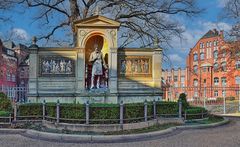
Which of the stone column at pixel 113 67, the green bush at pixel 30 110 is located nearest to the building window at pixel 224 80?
the stone column at pixel 113 67

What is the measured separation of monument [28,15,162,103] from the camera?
18.1 meters

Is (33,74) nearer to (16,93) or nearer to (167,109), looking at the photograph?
(16,93)

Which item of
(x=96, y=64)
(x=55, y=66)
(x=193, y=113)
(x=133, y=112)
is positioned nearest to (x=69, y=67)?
(x=55, y=66)

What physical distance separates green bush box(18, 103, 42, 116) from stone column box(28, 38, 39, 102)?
12.8ft

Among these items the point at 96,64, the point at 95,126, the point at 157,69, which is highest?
the point at 96,64

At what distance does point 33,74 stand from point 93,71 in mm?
3517

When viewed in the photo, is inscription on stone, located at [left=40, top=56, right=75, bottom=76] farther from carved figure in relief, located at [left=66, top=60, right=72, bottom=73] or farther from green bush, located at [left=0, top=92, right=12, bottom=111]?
green bush, located at [left=0, top=92, right=12, bottom=111]

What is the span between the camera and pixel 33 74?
1811 centimetres

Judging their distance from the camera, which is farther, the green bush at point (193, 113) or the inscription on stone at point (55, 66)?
the inscription on stone at point (55, 66)

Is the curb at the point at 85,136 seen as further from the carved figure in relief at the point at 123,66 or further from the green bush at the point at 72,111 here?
the carved figure in relief at the point at 123,66

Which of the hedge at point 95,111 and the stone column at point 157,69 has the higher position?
the stone column at point 157,69

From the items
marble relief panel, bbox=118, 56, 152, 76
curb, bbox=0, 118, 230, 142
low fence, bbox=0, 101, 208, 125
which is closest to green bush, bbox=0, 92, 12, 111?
low fence, bbox=0, 101, 208, 125

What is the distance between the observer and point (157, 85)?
62.3ft

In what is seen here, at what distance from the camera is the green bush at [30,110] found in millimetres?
13953
